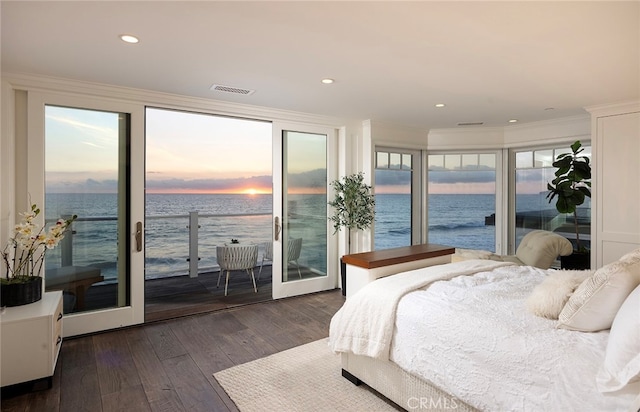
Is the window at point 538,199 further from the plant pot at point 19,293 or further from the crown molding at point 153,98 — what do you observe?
the plant pot at point 19,293

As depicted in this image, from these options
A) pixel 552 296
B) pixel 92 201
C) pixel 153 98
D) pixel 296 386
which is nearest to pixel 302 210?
pixel 153 98

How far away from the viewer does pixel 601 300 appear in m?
1.59

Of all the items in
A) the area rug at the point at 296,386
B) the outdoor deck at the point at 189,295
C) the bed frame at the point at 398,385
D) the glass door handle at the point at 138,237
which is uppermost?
the glass door handle at the point at 138,237

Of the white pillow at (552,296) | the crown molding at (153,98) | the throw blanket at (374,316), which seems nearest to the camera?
the white pillow at (552,296)

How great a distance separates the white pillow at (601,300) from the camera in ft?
5.20

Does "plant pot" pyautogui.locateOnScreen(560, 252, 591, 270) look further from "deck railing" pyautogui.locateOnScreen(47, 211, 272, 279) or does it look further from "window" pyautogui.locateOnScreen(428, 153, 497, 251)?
"deck railing" pyautogui.locateOnScreen(47, 211, 272, 279)

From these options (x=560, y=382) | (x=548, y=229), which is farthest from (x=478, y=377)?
(x=548, y=229)

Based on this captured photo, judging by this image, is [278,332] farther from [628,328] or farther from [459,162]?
[459,162]

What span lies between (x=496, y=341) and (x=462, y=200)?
4692mm

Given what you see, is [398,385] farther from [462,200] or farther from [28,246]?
[462,200]

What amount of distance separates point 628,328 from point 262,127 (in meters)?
7.49

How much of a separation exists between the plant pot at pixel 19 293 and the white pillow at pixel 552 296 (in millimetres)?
3390

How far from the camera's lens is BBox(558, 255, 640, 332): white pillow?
62.4 inches

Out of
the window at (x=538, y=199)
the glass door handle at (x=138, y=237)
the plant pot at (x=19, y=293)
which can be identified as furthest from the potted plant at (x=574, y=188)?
the plant pot at (x=19, y=293)
